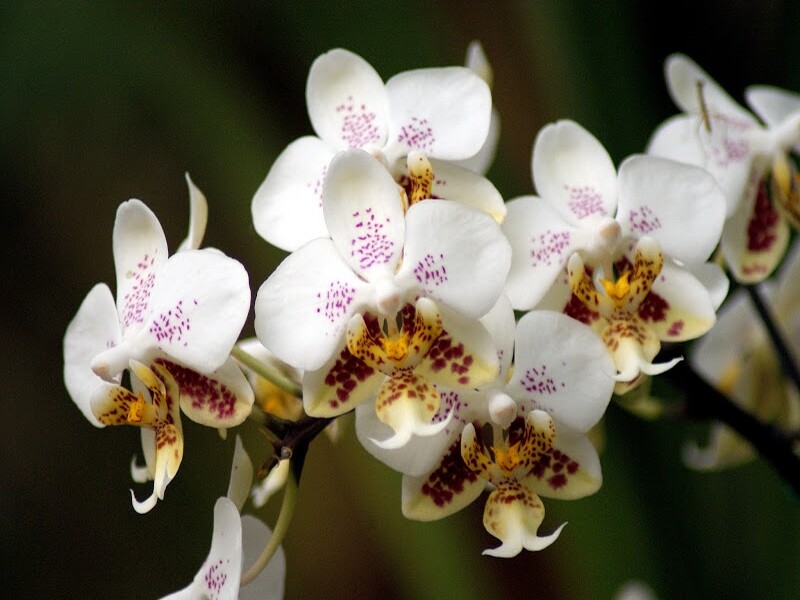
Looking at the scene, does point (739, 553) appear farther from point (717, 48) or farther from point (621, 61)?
point (717, 48)

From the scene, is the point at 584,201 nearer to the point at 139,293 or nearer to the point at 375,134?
the point at 375,134

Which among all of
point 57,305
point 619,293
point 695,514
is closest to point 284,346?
point 619,293

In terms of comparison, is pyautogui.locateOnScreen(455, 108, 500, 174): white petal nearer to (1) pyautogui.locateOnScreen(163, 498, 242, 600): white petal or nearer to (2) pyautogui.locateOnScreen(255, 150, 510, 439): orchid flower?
(2) pyautogui.locateOnScreen(255, 150, 510, 439): orchid flower

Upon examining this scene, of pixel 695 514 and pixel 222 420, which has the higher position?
pixel 222 420

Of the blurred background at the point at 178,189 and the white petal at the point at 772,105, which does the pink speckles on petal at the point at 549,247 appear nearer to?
the white petal at the point at 772,105

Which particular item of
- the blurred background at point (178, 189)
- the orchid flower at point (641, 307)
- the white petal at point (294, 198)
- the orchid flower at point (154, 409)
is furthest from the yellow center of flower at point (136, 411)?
the blurred background at point (178, 189)
